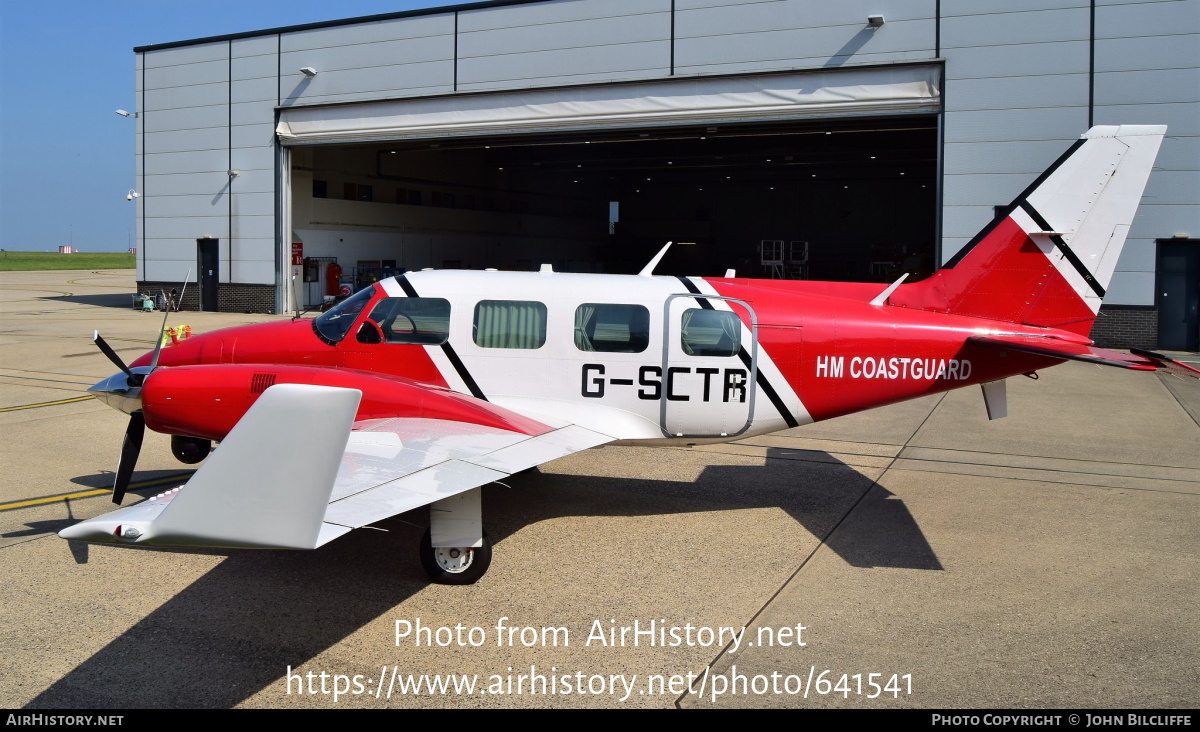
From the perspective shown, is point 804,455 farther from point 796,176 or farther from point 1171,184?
point 796,176

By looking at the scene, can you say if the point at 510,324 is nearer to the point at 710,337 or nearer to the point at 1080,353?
the point at 710,337

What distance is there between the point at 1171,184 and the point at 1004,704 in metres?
22.8

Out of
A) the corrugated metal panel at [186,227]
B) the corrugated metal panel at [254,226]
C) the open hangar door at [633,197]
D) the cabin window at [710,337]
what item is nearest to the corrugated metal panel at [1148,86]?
the open hangar door at [633,197]

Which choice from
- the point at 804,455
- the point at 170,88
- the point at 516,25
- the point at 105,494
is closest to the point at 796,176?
the point at 516,25

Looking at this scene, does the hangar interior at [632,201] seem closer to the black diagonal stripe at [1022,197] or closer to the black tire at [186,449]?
the black diagonal stripe at [1022,197]

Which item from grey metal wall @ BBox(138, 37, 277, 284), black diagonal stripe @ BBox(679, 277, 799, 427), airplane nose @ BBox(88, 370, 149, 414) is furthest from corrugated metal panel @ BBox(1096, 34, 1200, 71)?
grey metal wall @ BBox(138, 37, 277, 284)

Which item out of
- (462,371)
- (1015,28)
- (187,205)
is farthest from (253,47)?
(462,371)

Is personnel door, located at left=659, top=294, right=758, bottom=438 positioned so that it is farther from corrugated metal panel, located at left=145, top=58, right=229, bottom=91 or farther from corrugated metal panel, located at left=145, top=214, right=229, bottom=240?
corrugated metal panel, located at left=145, top=58, right=229, bottom=91

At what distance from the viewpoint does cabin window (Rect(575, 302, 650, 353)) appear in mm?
9336

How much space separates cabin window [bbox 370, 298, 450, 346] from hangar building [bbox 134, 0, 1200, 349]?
62.5ft

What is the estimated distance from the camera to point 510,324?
31.1 ft
